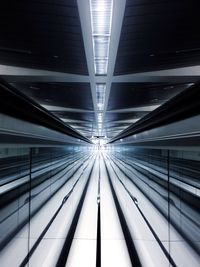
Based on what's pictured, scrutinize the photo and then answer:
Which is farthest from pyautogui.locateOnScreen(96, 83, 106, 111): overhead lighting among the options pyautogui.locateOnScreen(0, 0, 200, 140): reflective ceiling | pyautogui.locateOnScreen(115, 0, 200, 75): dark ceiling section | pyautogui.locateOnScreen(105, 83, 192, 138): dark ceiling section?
pyautogui.locateOnScreen(115, 0, 200, 75): dark ceiling section

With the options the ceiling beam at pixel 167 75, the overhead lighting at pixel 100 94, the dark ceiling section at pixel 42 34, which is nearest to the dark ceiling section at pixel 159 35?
the ceiling beam at pixel 167 75

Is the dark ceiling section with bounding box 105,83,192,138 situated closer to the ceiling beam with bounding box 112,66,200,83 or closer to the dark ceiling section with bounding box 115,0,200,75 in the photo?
the ceiling beam with bounding box 112,66,200,83

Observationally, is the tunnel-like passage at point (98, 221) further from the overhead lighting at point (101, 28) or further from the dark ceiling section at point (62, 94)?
the dark ceiling section at point (62, 94)

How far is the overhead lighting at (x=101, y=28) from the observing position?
401 cm

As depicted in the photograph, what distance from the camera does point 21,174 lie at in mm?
3955

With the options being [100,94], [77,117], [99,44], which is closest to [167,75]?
[99,44]

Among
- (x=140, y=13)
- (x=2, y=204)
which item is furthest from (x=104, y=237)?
(x=140, y=13)

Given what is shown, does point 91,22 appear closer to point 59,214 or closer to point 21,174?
point 21,174

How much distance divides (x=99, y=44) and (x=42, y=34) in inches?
50.1

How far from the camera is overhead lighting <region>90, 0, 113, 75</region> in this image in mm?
4008

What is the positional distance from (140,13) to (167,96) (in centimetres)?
795

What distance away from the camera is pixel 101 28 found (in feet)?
16.2

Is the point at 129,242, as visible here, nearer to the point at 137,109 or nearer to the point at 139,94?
the point at 139,94

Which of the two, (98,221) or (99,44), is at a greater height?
(99,44)
